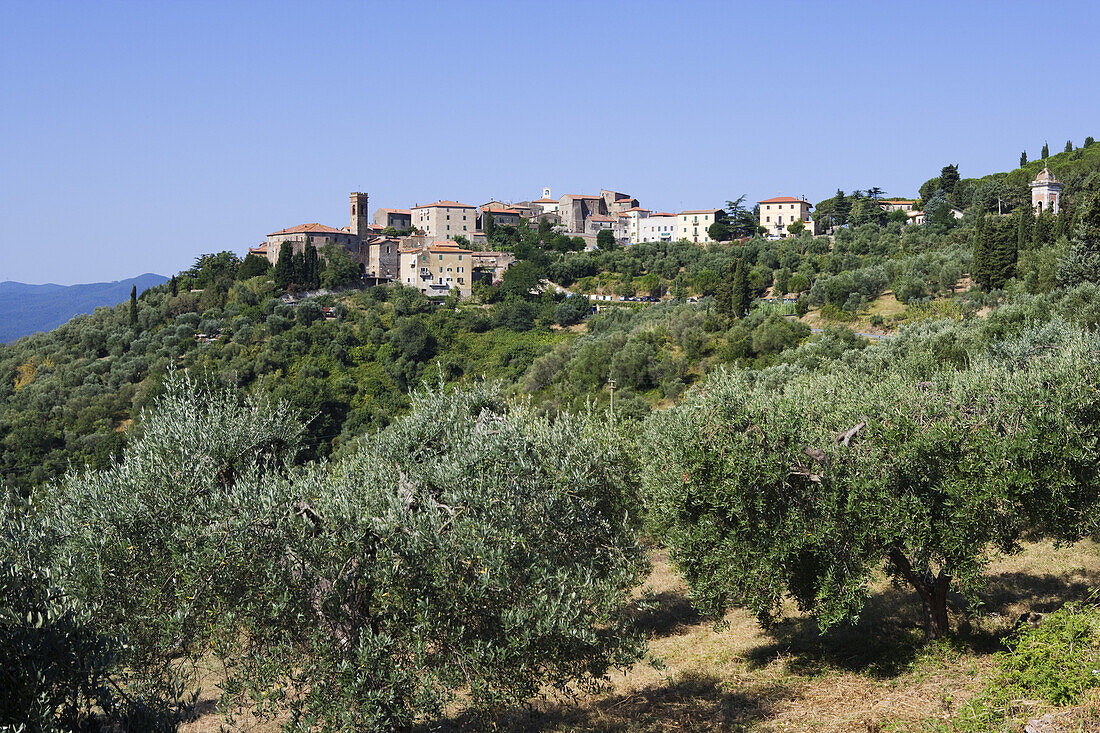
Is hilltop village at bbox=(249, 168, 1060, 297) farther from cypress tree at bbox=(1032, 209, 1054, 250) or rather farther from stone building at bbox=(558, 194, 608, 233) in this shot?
cypress tree at bbox=(1032, 209, 1054, 250)

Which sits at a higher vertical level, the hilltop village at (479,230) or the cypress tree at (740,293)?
the hilltop village at (479,230)

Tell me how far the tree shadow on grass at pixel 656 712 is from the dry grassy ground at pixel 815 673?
2 centimetres

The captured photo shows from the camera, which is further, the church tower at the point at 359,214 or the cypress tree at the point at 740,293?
the church tower at the point at 359,214

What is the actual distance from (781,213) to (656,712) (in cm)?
10991

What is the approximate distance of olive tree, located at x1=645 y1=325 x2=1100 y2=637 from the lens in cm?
1132

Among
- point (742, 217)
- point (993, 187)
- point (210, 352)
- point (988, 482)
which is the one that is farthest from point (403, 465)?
point (742, 217)

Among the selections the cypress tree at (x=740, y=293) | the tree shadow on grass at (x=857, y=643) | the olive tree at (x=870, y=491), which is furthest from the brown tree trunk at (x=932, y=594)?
the cypress tree at (x=740, y=293)

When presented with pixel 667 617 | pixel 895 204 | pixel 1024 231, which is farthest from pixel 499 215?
pixel 667 617

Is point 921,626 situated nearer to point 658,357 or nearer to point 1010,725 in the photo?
point 1010,725

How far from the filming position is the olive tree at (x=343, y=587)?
8.62 m

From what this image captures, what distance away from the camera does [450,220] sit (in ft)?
410

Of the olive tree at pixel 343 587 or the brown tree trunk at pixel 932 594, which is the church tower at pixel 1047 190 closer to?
the brown tree trunk at pixel 932 594

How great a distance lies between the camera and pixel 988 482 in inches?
437

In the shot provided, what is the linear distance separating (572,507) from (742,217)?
110m
